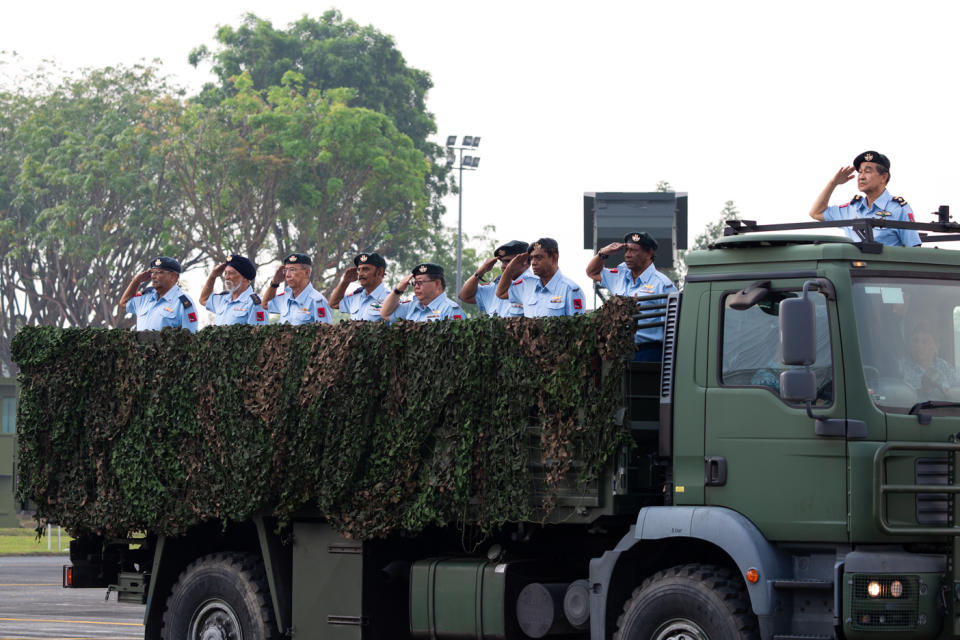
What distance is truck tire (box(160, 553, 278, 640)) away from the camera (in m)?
10.4

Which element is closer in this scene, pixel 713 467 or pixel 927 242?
pixel 713 467

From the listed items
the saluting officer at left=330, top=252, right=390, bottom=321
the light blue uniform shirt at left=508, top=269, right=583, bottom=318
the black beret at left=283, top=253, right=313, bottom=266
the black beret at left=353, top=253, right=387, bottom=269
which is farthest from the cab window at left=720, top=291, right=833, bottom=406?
the black beret at left=283, top=253, right=313, bottom=266

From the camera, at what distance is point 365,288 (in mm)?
13242

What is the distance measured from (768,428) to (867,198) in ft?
7.71

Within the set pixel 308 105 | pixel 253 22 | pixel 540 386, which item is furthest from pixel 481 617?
pixel 253 22

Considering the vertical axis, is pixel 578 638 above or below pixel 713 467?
below

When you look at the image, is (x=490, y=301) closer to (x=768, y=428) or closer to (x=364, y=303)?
(x=364, y=303)

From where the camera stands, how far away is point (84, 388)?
36.2 feet

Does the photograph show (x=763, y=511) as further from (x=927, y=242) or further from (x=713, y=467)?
(x=927, y=242)

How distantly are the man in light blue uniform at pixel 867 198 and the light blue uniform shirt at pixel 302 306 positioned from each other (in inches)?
184

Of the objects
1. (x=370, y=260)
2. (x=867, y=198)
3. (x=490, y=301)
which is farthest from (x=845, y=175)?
(x=370, y=260)

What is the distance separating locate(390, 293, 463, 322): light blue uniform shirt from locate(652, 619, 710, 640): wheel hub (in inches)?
153

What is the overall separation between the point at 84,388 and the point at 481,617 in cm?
364

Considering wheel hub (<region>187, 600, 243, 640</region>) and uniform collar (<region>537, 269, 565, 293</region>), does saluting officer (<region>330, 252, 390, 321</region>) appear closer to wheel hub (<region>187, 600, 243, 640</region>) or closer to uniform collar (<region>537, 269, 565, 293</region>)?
uniform collar (<region>537, 269, 565, 293</region>)
